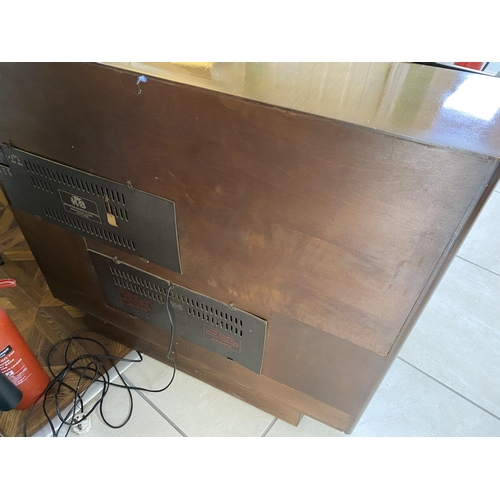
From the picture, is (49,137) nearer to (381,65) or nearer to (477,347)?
(381,65)

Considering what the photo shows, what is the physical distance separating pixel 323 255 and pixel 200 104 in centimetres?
30

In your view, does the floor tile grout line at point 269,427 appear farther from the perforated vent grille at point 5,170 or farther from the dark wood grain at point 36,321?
the perforated vent grille at point 5,170

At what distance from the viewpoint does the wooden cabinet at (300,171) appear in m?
0.54

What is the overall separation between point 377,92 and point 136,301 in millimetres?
765

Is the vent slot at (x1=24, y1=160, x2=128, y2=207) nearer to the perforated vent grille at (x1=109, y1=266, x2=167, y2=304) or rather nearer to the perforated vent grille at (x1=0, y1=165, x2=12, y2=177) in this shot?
the perforated vent grille at (x1=0, y1=165, x2=12, y2=177)

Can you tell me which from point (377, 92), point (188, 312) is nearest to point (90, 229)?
point (188, 312)

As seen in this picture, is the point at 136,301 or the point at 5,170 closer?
the point at 5,170

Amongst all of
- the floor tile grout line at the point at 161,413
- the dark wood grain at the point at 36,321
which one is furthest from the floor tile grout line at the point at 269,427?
the dark wood grain at the point at 36,321

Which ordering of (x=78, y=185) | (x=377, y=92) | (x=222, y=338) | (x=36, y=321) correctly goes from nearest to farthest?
1. (x=377, y=92)
2. (x=78, y=185)
3. (x=222, y=338)
4. (x=36, y=321)

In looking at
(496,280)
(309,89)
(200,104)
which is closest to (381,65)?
(309,89)

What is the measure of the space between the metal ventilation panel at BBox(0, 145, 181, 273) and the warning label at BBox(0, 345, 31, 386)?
340 mm

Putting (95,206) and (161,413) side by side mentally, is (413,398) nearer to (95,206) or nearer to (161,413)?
(161,413)

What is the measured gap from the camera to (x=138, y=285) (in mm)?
1023

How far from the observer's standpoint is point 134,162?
75cm
